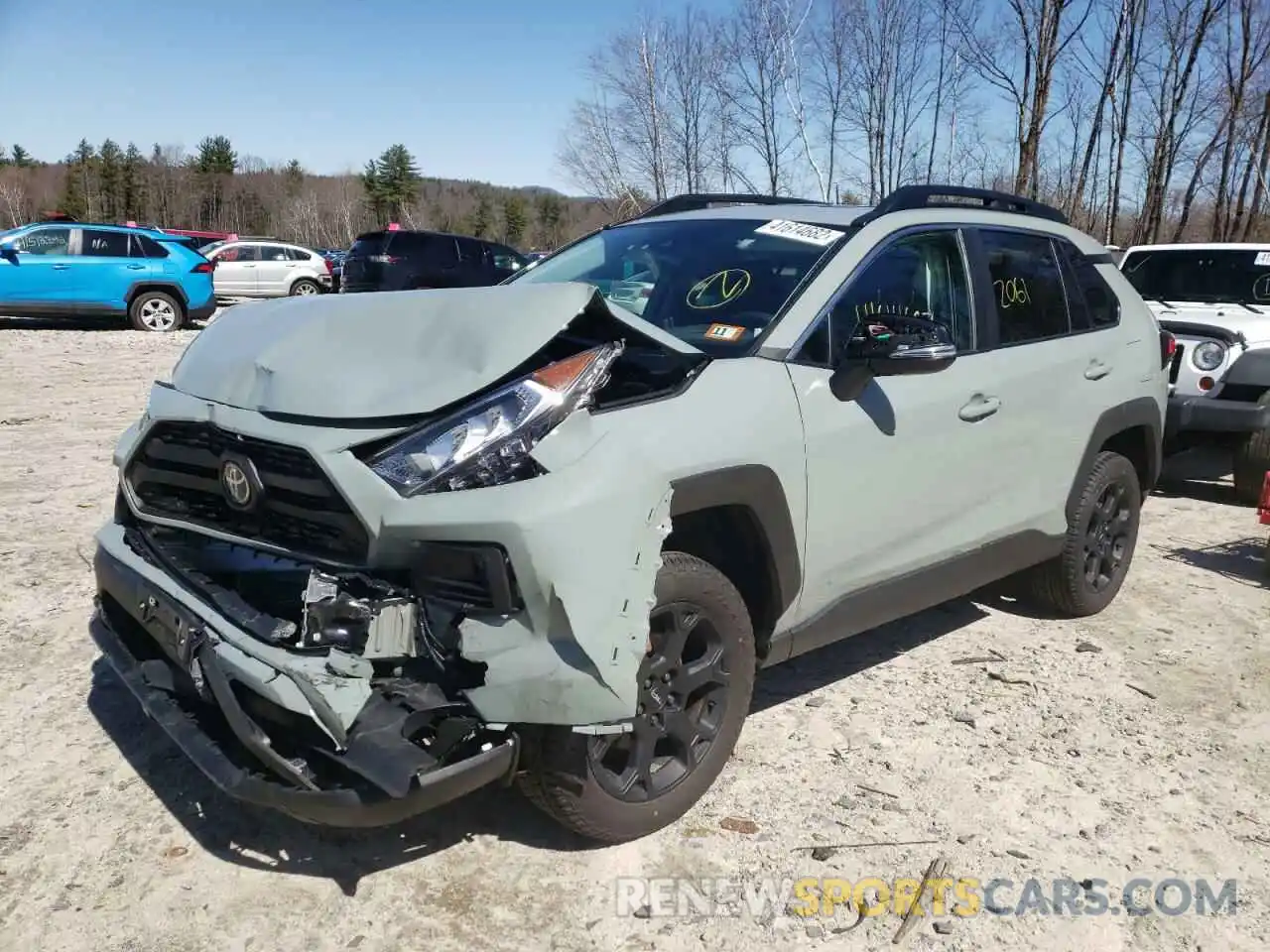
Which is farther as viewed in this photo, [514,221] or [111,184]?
[514,221]

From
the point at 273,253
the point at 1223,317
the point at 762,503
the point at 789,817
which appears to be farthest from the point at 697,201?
the point at 273,253

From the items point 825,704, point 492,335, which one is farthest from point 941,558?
point 492,335

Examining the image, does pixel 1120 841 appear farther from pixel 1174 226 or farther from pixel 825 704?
pixel 1174 226

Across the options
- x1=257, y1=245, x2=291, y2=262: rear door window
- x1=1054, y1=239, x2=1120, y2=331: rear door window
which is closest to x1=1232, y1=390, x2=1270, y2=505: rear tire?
x1=1054, y1=239, x2=1120, y2=331: rear door window

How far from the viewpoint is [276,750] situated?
2.25 meters

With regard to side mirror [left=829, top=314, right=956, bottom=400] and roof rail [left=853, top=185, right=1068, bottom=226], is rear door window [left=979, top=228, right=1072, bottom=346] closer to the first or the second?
roof rail [left=853, top=185, right=1068, bottom=226]

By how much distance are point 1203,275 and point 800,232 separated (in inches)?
252

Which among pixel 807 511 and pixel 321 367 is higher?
pixel 321 367

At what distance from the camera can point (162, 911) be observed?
8.04 ft

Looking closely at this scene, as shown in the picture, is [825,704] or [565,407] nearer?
[565,407]

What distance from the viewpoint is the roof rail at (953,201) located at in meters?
3.55

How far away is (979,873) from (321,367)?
2210 millimetres

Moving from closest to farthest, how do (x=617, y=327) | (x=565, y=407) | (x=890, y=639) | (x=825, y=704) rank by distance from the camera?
(x=565, y=407)
(x=617, y=327)
(x=825, y=704)
(x=890, y=639)

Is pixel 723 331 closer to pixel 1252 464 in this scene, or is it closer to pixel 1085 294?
pixel 1085 294
